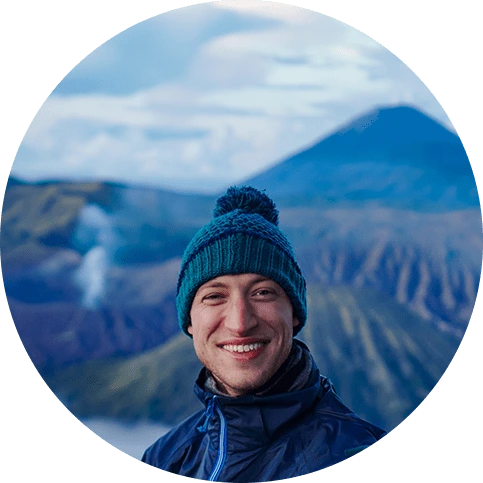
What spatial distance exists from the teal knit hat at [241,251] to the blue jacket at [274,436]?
1.12ft

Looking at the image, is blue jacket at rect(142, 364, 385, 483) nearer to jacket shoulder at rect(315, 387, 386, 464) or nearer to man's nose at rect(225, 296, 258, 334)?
jacket shoulder at rect(315, 387, 386, 464)

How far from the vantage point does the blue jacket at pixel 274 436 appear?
10.5 ft

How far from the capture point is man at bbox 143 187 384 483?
10.5 ft

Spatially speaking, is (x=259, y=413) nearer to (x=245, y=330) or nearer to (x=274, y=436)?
(x=274, y=436)

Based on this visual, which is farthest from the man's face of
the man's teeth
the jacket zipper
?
the jacket zipper

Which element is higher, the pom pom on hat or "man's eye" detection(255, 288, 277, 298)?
the pom pom on hat

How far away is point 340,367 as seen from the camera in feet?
12.2

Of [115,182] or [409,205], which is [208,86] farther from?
[409,205]

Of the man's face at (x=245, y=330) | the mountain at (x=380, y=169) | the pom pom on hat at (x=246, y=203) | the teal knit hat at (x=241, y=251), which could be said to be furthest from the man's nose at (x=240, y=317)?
the mountain at (x=380, y=169)

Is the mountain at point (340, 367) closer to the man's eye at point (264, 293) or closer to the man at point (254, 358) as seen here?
the man at point (254, 358)

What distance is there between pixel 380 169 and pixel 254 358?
120 centimetres

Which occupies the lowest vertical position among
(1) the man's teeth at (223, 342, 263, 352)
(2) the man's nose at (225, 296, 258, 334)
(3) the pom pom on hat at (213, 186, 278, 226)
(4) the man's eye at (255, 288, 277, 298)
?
(1) the man's teeth at (223, 342, 263, 352)

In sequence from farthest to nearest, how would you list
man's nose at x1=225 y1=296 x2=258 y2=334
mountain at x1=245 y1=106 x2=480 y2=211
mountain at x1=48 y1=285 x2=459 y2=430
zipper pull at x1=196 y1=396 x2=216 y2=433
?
mountain at x1=245 y1=106 x2=480 y2=211 < mountain at x1=48 y1=285 x2=459 y2=430 < zipper pull at x1=196 y1=396 x2=216 y2=433 < man's nose at x1=225 y1=296 x2=258 y2=334

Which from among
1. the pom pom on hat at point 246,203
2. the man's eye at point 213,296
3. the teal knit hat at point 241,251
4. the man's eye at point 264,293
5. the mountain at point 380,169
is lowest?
the man's eye at point 213,296
